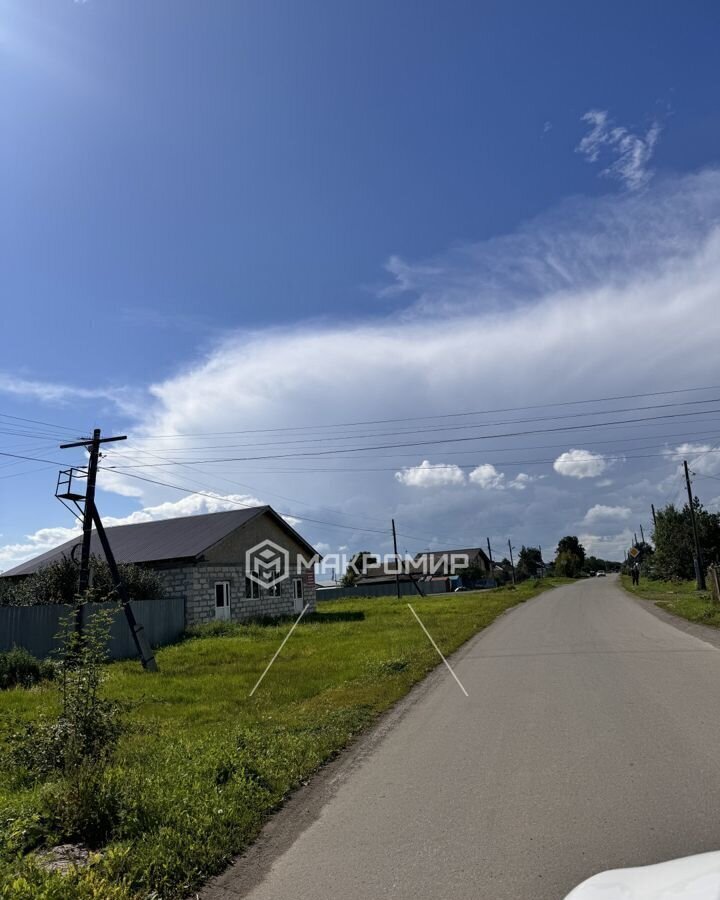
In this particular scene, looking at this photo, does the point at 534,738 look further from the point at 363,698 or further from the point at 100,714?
the point at 100,714

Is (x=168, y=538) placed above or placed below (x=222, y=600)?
above

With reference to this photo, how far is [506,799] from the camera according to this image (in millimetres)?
5301

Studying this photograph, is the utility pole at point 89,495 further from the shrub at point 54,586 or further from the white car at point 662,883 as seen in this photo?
the white car at point 662,883

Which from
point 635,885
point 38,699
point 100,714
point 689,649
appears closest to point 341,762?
point 100,714

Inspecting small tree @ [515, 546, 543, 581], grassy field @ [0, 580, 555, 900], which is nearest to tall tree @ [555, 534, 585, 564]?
small tree @ [515, 546, 543, 581]

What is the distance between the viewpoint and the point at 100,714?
19.2 ft

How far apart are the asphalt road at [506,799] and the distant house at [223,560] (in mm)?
17311

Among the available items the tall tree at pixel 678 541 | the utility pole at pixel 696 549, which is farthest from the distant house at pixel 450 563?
the utility pole at pixel 696 549

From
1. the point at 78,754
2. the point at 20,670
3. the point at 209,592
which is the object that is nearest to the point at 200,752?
the point at 78,754

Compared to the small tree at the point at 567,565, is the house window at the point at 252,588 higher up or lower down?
lower down

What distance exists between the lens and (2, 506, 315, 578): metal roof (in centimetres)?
2722

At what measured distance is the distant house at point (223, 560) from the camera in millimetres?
26016

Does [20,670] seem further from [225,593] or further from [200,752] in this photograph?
[225,593]

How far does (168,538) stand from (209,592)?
192 inches
